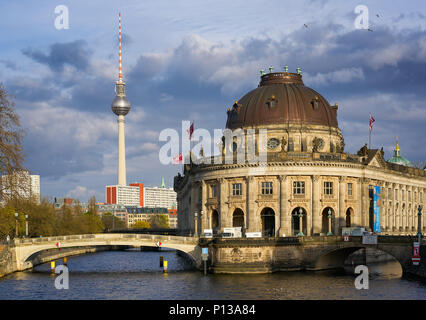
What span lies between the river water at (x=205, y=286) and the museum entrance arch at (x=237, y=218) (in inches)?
674

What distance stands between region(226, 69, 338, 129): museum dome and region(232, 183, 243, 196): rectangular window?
12906 millimetres

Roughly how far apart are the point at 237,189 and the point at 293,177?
887 cm

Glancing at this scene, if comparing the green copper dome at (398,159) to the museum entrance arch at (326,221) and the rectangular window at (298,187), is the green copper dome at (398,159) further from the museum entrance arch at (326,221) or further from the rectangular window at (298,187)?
the rectangular window at (298,187)

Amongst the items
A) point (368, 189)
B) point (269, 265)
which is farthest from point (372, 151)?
point (269, 265)

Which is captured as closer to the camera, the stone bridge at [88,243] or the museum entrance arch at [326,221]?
the stone bridge at [88,243]

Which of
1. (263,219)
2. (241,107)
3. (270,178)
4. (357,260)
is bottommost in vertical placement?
(357,260)

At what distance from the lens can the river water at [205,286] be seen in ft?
220

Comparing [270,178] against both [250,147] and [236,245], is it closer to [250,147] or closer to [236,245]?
[250,147]

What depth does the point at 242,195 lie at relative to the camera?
102m

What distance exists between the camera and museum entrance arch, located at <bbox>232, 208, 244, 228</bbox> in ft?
348

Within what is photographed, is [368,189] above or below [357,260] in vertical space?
above

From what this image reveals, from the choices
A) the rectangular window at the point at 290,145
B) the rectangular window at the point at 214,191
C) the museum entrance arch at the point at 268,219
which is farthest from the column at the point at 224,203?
the rectangular window at the point at 290,145

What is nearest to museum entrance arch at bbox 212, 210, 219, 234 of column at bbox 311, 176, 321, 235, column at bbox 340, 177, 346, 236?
column at bbox 311, 176, 321, 235
